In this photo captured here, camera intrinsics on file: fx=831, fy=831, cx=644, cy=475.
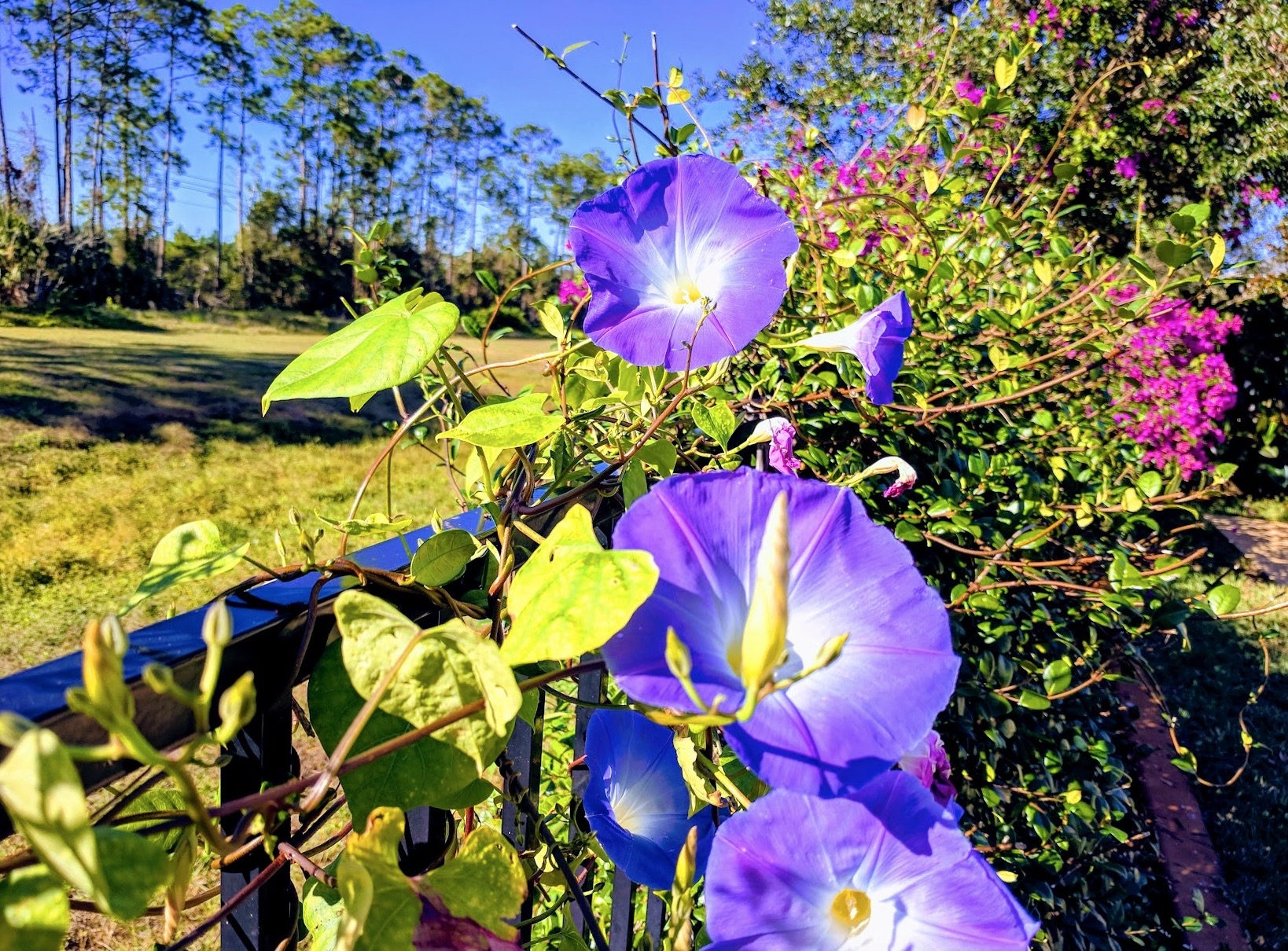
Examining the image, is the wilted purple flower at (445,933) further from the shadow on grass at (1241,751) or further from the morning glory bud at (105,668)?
the shadow on grass at (1241,751)

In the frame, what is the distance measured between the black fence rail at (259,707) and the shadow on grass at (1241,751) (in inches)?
54.3

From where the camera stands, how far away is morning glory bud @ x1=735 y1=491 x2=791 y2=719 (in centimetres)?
24

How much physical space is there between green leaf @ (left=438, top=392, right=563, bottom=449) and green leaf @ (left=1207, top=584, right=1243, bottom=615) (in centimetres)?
76

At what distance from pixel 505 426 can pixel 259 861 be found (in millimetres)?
294

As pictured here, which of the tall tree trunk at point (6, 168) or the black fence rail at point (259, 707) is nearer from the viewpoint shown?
the black fence rail at point (259, 707)

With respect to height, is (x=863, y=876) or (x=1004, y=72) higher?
(x=1004, y=72)

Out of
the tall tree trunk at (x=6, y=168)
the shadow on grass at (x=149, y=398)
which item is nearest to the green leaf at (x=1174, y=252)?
the shadow on grass at (x=149, y=398)

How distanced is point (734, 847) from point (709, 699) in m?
0.09

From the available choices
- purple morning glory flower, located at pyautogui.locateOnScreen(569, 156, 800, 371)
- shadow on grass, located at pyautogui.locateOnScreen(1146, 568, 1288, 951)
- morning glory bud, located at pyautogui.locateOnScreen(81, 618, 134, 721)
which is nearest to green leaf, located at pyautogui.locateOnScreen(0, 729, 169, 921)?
morning glory bud, located at pyautogui.locateOnScreen(81, 618, 134, 721)

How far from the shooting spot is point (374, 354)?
1.40 ft

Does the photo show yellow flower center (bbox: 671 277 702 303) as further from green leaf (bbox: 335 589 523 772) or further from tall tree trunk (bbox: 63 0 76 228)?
tall tree trunk (bbox: 63 0 76 228)

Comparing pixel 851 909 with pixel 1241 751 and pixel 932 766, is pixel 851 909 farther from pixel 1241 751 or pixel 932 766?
pixel 1241 751

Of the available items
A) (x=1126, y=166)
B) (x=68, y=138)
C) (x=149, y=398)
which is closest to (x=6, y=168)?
(x=68, y=138)

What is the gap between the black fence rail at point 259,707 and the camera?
333 mm
